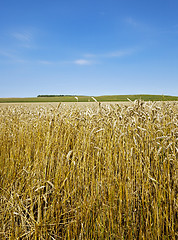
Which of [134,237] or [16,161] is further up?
[16,161]

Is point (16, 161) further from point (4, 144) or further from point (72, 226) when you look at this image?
point (72, 226)

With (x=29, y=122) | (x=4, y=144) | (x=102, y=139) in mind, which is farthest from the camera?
(x=29, y=122)

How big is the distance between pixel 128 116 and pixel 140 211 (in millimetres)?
1036

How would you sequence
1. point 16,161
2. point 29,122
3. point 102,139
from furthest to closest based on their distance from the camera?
point 29,122
point 16,161
point 102,139

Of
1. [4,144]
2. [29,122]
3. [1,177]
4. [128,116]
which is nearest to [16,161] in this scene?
[1,177]

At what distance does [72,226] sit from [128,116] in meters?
1.33

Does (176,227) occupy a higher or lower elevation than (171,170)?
lower

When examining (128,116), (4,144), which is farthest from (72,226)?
(4,144)

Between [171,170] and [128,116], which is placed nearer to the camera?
[171,170]

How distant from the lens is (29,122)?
169 inches

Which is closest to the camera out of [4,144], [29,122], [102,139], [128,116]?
[102,139]

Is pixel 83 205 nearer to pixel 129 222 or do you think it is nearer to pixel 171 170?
pixel 129 222

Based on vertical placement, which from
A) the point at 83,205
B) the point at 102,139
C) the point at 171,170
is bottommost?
the point at 83,205

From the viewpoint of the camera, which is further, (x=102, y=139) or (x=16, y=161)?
(x=16, y=161)
